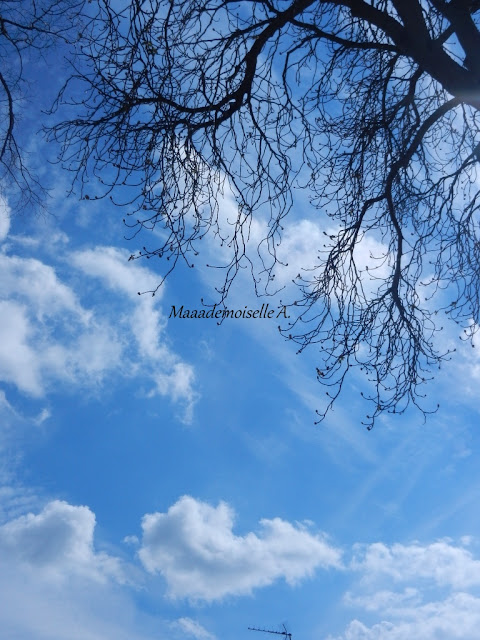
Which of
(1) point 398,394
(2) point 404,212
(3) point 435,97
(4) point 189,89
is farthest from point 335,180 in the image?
(1) point 398,394

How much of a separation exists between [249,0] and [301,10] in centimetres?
45

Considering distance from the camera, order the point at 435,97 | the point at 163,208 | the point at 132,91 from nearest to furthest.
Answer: the point at 132,91
the point at 163,208
the point at 435,97

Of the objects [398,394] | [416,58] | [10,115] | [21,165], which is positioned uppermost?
[416,58]

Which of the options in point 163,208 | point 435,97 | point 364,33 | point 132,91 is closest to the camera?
point 132,91

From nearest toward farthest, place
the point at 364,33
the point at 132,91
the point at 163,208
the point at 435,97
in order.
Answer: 1. the point at 132,91
2. the point at 163,208
3. the point at 364,33
4. the point at 435,97

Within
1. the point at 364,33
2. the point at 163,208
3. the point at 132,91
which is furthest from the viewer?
the point at 364,33

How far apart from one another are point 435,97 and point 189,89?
260 centimetres

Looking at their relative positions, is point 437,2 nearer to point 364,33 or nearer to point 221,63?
point 364,33

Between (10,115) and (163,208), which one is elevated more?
(10,115)

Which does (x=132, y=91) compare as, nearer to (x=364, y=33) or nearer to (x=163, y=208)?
(x=163, y=208)

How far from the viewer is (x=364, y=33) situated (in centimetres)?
565

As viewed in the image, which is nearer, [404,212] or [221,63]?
[221,63]

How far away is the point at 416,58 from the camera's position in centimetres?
460

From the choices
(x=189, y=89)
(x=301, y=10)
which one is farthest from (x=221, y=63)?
(x=301, y=10)
